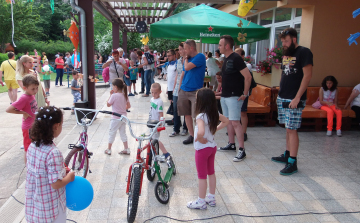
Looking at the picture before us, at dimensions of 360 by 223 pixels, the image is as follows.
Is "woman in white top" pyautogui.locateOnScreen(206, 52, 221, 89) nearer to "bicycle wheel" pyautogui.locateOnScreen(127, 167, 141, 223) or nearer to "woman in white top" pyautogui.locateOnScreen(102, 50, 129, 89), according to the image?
"woman in white top" pyautogui.locateOnScreen(102, 50, 129, 89)

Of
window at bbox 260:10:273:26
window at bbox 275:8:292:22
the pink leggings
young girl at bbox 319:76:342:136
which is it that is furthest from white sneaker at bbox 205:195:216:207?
window at bbox 260:10:273:26

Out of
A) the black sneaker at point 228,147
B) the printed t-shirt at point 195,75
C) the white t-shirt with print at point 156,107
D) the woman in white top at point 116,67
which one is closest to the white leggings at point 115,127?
the white t-shirt with print at point 156,107

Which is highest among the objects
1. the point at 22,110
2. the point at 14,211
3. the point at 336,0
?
the point at 336,0

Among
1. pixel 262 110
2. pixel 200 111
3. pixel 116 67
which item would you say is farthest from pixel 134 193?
pixel 116 67

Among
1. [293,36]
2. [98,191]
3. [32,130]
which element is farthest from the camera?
[293,36]

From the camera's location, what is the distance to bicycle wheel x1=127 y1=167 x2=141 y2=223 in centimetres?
282

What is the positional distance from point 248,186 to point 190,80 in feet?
7.27

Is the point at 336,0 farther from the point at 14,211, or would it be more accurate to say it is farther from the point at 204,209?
the point at 14,211

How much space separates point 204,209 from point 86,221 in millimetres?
1280

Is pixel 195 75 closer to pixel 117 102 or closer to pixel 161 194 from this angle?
pixel 117 102

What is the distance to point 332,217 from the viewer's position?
3104 millimetres

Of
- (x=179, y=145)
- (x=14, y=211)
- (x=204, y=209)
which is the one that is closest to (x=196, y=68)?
(x=179, y=145)

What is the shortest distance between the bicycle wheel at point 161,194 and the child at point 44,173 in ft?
4.24

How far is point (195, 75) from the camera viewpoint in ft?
17.0
